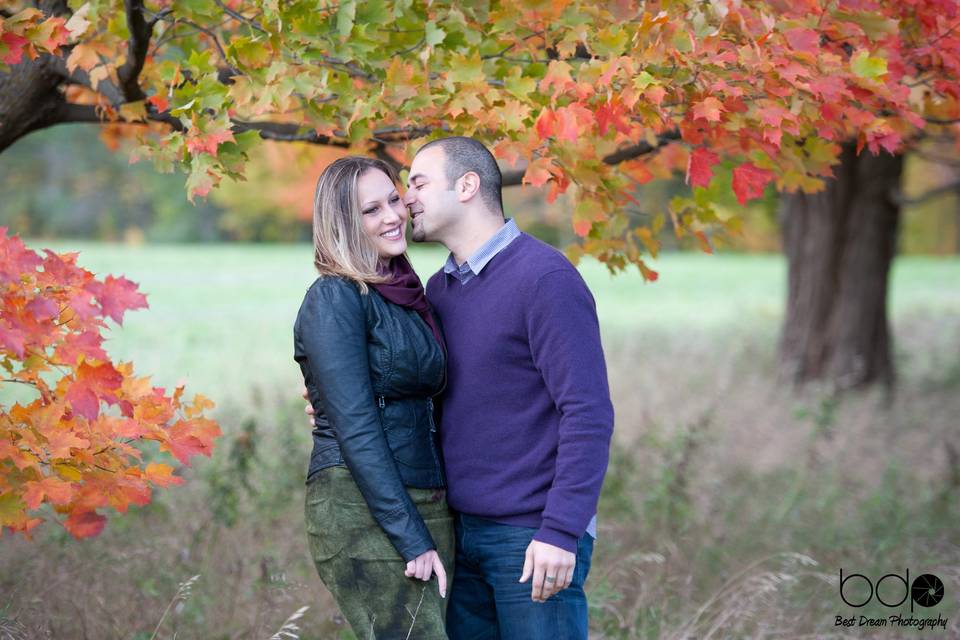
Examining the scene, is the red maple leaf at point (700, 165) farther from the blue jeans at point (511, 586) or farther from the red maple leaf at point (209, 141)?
the red maple leaf at point (209, 141)

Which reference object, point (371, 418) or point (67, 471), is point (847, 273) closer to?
point (371, 418)

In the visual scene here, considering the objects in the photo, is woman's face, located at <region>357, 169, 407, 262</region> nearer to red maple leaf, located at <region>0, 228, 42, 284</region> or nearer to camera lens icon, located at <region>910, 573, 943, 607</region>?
red maple leaf, located at <region>0, 228, 42, 284</region>

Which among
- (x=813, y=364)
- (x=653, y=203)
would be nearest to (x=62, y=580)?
(x=813, y=364)

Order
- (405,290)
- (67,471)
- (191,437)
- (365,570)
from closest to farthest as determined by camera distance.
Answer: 1. (365,570)
2. (405,290)
3. (67,471)
4. (191,437)

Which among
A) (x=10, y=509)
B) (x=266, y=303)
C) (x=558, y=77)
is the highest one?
(x=558, y=77)

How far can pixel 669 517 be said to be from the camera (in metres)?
6.32

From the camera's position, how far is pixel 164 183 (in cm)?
5016

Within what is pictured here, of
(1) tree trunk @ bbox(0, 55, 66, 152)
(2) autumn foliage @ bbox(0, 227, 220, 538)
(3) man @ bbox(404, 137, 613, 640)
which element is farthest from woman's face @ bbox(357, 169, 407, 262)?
(1) tree trunk @ bbox(0, 55, 66, 152)

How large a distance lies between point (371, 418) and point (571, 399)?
0.58 meters

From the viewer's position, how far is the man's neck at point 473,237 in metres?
3.22

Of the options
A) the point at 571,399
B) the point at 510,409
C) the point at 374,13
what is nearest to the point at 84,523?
the point at 510,409

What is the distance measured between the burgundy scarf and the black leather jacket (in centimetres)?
3

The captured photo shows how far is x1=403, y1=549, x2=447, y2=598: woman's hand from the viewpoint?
2867 mm

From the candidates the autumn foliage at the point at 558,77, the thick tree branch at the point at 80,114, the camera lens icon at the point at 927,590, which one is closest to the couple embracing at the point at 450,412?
the autumn foliage at the point at 558,77
